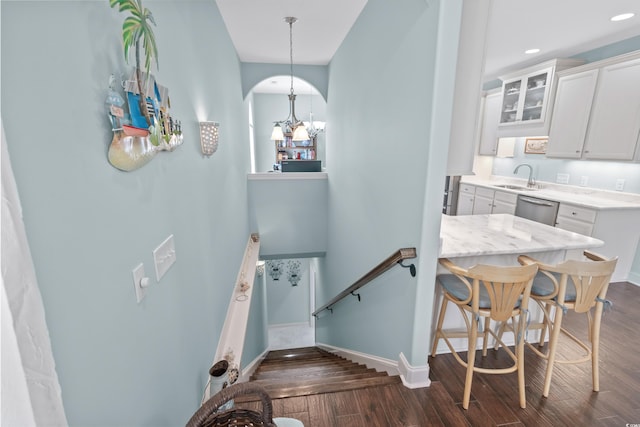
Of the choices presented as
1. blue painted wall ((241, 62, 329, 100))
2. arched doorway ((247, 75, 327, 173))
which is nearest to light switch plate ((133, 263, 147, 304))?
blue painted wall ((241, 62, 329, 100))

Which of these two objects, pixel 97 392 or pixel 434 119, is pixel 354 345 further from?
pixel 97 392

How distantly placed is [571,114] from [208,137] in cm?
441

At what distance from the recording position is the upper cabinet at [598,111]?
3135 millimetres

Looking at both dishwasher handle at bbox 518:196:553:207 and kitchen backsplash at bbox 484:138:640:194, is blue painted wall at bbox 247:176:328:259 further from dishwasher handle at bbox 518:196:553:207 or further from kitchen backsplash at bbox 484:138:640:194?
kitchen backsplash at bbox 484:138:640:194

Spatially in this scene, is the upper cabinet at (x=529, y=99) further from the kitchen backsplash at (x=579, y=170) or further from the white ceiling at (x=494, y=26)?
the kitchen backsplash at (x=579, y=170)

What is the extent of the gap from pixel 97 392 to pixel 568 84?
5290mm

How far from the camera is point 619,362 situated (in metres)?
2.12

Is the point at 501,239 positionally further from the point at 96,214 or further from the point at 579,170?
the point at 579,170

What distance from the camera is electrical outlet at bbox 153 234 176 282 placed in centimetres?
113

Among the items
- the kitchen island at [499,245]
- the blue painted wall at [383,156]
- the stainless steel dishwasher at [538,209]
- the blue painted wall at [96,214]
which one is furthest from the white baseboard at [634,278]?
the blue painted wall at [96,214]

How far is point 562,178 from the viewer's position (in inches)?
166

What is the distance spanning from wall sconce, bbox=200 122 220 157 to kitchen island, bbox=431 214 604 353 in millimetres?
1608

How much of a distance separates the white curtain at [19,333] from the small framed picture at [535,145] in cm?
546

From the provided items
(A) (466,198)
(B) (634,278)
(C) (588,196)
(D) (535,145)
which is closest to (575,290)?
(B) (634,278)
